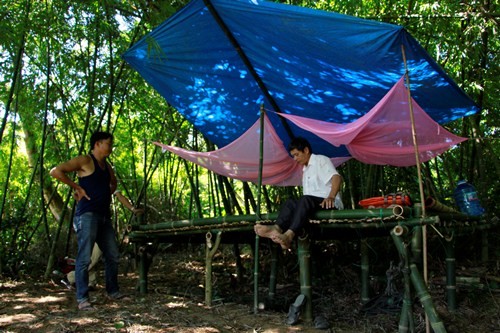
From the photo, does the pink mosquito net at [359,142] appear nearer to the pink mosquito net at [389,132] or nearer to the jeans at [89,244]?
the pink mosquito net at [389,132]

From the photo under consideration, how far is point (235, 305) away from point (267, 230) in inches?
32.5

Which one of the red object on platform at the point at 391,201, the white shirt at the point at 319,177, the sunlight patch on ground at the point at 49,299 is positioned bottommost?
the sunlight patch on ground at the point at 49,299

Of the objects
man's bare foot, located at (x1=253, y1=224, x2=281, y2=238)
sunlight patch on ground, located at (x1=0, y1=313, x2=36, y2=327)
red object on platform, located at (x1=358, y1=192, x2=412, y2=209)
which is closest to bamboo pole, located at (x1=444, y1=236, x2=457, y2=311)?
red object on platform, located at (x1=358, y1=192, x2=412, y2=209)

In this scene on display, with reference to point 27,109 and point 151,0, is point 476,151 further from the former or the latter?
point 27,109

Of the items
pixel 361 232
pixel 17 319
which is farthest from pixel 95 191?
pixel 361 232

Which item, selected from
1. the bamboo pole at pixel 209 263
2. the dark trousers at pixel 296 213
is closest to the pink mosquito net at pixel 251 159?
the bamboo pole at pixel 209 263

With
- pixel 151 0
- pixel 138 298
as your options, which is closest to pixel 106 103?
pixel 151 0

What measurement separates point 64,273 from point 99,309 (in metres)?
1.35

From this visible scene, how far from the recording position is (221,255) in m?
5.93

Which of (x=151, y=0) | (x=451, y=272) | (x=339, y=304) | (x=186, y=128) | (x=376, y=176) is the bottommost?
(x=339, y=304)

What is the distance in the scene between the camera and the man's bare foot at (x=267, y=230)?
299cm

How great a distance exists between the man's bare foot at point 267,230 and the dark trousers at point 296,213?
0.12 ft

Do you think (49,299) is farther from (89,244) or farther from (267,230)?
(267,230)

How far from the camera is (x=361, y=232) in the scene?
3385mm
